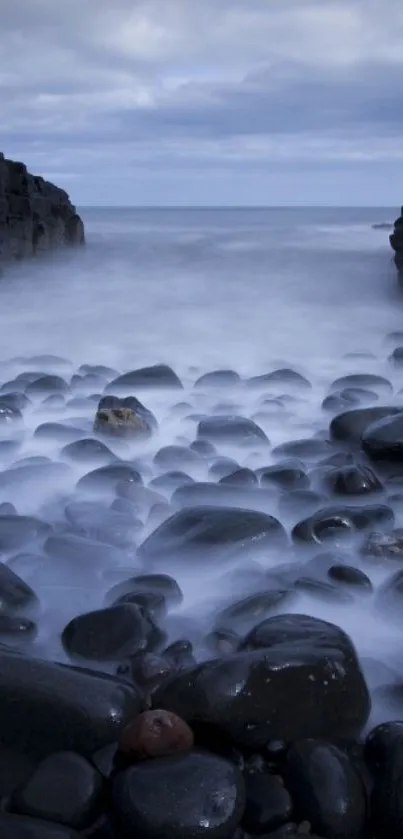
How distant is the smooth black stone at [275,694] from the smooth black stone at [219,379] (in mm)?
2866

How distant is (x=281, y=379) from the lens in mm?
4680

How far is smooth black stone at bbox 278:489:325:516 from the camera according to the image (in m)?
2.83

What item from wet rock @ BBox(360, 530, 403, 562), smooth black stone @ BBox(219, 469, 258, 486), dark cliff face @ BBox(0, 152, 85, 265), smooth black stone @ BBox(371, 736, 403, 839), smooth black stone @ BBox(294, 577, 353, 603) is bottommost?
smooth black stone @ BBox(371, 736, 403, 839)

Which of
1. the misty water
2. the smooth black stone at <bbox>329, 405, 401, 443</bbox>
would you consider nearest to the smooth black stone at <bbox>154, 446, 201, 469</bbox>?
the misty water

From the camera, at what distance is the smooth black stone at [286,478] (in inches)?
119

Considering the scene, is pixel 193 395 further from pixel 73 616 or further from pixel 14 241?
pixel 14 241

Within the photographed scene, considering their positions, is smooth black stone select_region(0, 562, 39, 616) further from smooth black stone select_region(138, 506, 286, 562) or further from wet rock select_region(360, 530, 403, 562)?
wet rock select_region(360, 530, 403, 562)

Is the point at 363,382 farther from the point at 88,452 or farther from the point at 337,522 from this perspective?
Answer: the point at 337,522

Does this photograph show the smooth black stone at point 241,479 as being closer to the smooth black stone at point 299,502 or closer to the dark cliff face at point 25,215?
the smooth black stone at point 299,502

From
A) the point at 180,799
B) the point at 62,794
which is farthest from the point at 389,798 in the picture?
the point at 62,794

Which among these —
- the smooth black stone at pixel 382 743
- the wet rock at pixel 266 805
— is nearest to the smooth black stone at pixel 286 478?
the smooth black stone at pixel 382 743

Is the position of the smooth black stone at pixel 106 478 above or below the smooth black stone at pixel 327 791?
above

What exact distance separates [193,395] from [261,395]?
1.09ft

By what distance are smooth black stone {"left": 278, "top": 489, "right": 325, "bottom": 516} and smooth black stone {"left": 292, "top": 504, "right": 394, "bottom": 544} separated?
0.14m
